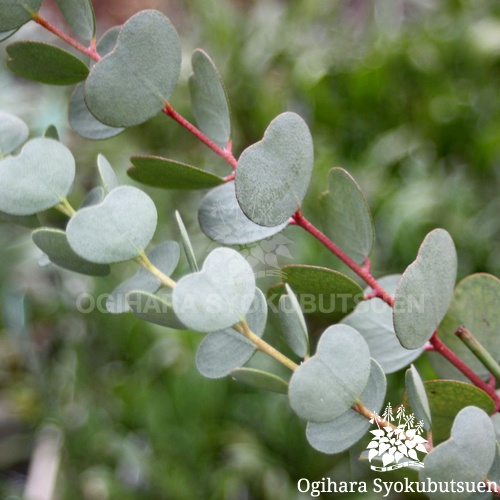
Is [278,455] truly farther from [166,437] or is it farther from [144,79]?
[144,79]

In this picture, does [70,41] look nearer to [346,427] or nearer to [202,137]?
[202,137]

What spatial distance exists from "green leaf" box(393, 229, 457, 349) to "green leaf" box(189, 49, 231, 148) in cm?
10

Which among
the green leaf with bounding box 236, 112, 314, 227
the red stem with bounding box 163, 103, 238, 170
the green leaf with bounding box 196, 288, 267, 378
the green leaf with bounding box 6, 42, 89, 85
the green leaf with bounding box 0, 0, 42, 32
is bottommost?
the green leaf with bounding box 196, 288, 267, 378

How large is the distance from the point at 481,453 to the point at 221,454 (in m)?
0.82

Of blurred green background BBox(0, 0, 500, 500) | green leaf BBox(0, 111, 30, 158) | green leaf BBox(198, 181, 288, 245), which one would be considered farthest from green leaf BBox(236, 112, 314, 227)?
blurred green background BBox(0, 0, 500, 500)

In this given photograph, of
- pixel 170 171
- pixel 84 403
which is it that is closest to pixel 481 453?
pixel 170 171

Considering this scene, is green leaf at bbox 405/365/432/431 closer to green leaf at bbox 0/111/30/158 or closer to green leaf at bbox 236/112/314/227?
green leaf at bbox 236/112/314/227

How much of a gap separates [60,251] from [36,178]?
29 millimetres

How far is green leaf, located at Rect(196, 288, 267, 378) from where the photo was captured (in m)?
0.23

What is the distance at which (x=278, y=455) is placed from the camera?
0.95 metres

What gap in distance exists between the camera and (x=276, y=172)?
23 cm

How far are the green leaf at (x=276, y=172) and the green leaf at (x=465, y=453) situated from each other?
9cm

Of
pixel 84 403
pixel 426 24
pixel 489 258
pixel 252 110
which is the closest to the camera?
pixel 489 258

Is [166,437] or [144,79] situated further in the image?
[166,437]
